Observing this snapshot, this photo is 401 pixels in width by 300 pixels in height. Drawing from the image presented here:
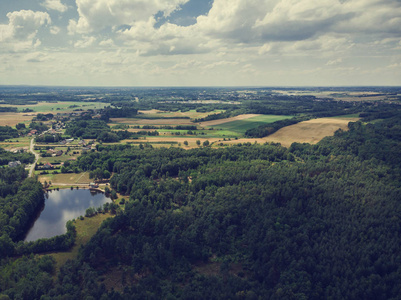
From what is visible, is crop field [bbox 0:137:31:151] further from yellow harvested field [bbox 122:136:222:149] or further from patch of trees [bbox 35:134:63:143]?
yellow harvested field [bbox 122:136:222:149]

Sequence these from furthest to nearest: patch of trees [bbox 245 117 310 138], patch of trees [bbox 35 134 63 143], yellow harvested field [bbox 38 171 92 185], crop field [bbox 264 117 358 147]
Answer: patch of trees [bbox 245 117 310 138] → patch of trees [bbox 35 134 63 143] → crop field [bbox 264 117 358 147] → yellow harvested field [bbox 38 171 92 185]

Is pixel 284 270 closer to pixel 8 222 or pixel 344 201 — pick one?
pixel 344 201

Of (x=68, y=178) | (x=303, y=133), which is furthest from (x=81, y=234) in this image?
(x=303, y=133)

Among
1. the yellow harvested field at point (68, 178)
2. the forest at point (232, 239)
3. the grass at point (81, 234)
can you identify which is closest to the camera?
the forest at point (232, 239)

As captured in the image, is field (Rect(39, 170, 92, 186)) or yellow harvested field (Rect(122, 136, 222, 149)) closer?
field (Rect(39, 170, 92, 186))

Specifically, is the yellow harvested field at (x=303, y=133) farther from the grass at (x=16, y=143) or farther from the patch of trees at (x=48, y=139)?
the grass at (x=16, y=143)

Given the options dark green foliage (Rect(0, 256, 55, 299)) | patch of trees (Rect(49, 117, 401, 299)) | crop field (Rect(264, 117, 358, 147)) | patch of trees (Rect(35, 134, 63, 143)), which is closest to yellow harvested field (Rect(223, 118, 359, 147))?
crop field (Rect(264, 117, 358, 147))

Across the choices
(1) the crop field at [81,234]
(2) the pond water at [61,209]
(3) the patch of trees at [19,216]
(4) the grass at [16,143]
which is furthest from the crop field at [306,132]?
(4) the grass at [16,143]

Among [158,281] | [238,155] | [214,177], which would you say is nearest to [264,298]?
[158,281]
